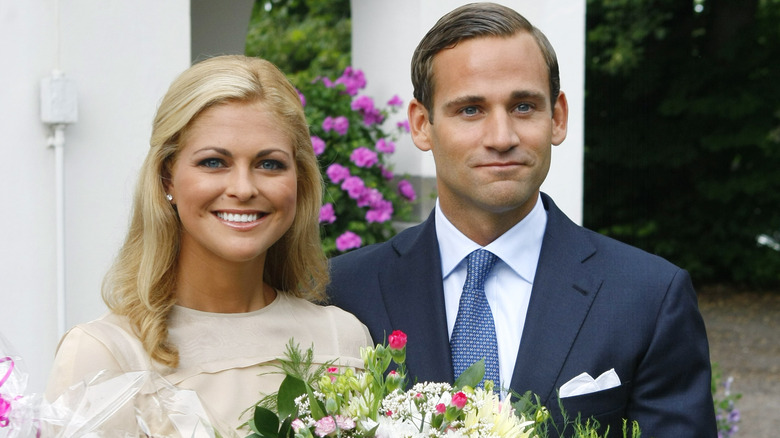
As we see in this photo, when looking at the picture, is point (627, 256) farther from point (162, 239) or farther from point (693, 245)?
point (693, 245)

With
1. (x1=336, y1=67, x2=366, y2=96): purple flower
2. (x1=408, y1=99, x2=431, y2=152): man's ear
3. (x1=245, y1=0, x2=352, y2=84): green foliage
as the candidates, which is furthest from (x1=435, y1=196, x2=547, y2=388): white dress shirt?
(x1=245, y1=0, x2=352, y2=84): green foliage

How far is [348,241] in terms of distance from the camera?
526 cm

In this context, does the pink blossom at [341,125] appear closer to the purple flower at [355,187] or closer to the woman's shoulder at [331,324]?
the purple flower at [355,187]

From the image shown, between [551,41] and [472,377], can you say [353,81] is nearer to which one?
[551,41]

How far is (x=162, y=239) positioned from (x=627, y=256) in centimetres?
131

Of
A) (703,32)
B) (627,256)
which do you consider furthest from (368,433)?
(703,32)

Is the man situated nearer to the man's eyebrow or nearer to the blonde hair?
the man's eyebrow

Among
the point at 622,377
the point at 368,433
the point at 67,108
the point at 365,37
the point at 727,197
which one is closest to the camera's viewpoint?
the point at 368,433

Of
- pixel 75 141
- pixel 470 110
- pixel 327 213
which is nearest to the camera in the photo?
pixel 470 110

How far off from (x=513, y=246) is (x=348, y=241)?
2528 mm

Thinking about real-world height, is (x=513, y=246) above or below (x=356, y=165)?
below

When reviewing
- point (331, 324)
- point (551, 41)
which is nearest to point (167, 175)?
point (331, 324)

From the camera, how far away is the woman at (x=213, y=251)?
2.31 m

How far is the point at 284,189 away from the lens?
2.43m
